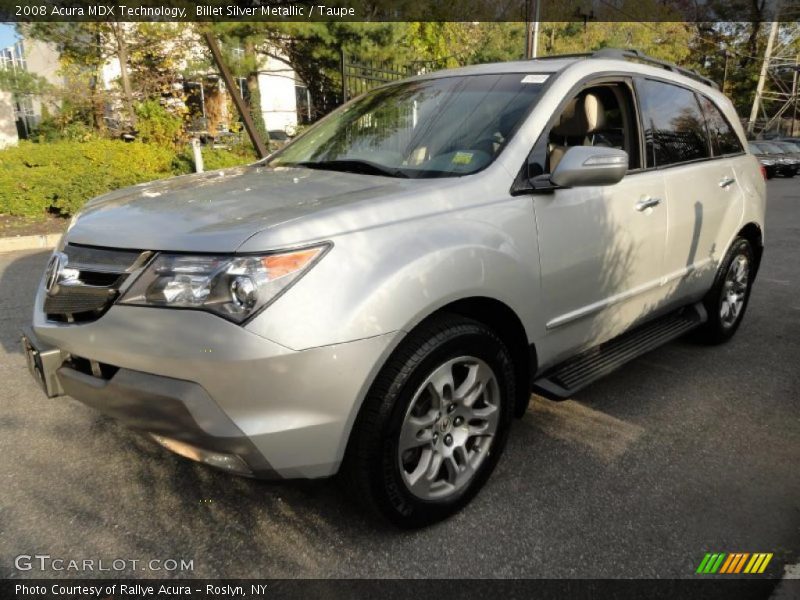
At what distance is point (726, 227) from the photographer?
4.05 meters

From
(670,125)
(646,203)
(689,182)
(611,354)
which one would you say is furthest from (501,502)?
(670,125)

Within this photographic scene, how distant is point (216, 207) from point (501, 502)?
5.50 ft

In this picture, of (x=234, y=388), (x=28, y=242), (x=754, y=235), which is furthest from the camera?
(x=28, y=242)

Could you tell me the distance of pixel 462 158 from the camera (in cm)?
268

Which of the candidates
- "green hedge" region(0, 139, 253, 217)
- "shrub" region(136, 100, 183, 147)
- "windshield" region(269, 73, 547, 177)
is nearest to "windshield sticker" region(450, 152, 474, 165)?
"windshield" region(269, 73, 547, 177)

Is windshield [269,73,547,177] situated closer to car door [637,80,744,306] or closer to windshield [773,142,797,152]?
car door [637,80,744,306]

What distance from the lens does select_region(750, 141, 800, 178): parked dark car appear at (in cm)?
2366

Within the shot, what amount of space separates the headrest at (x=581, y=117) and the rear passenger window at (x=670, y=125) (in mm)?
351

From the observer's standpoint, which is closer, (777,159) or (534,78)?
(534,78)

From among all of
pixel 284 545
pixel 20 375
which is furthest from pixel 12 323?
pixel 284 545

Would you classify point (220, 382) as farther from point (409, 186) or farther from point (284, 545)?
point (409, 186)

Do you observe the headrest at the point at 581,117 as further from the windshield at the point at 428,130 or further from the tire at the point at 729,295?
the tire at the point at 729,295

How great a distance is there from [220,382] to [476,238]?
109 centimetres

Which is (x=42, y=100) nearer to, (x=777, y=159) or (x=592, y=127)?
(x=592, y=127)
